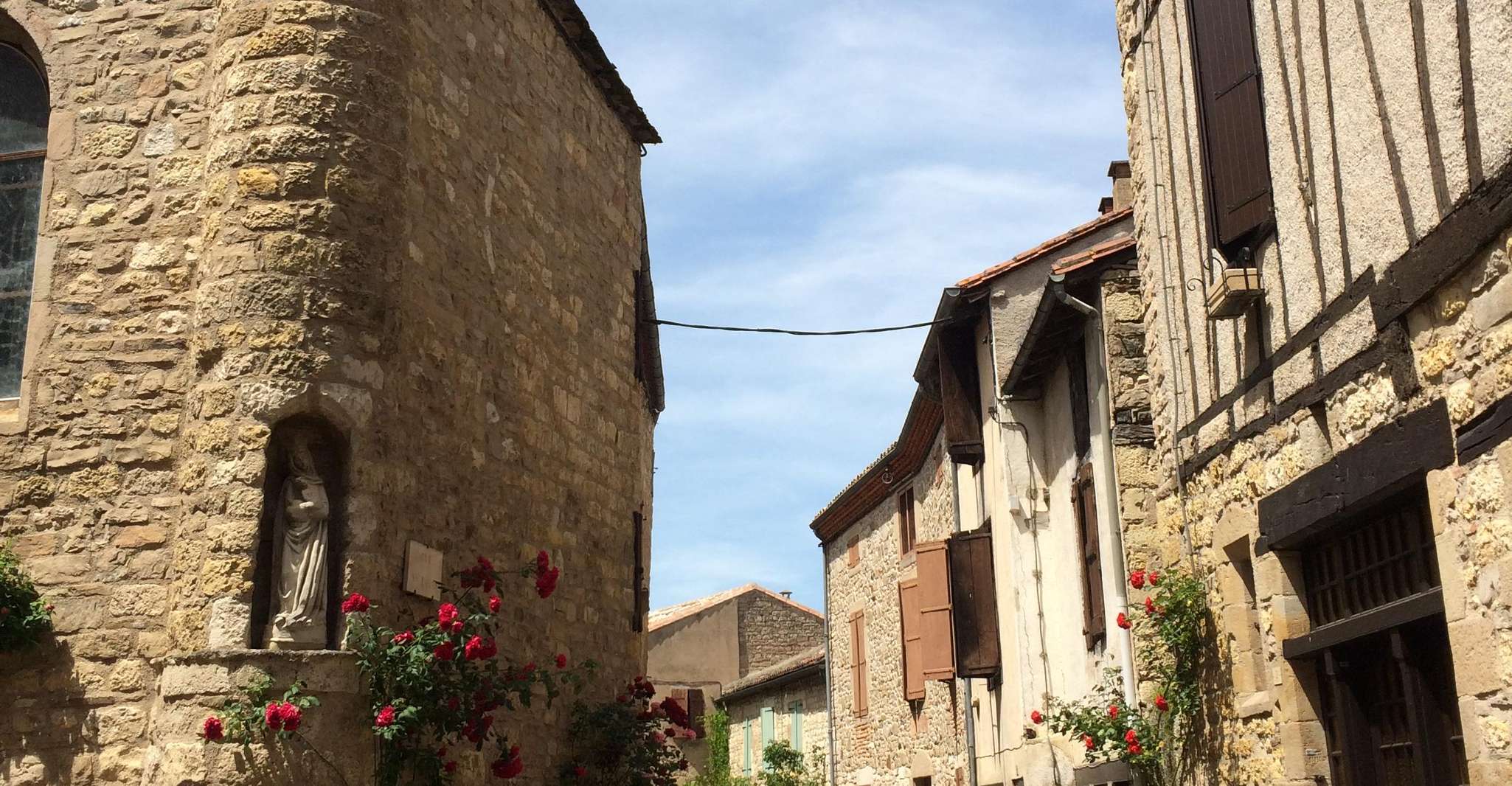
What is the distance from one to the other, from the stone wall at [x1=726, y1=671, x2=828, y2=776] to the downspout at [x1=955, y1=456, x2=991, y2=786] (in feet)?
28.7

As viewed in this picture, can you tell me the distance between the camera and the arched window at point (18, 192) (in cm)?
761

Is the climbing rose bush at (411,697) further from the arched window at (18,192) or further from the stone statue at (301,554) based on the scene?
the arched window at (18,192)

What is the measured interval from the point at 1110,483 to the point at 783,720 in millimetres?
16573

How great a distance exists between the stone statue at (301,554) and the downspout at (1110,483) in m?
4.63

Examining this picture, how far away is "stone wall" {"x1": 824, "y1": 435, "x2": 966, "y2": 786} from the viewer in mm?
16234

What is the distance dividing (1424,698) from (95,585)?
19.6 feet

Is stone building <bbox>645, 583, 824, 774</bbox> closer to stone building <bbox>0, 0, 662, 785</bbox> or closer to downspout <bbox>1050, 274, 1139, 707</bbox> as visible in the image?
downspout <bbox>1050, 274, 1139, 707</bbox>

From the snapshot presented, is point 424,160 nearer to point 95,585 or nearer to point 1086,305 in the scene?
point 95,585

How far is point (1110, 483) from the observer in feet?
29.5

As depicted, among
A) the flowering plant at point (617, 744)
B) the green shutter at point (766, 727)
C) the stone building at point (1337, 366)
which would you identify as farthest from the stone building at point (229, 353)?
the green shutter at point (766, 727)

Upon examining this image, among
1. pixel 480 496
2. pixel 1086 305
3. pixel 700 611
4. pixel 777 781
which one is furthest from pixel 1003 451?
pixel 700 611

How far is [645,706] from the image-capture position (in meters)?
10.1

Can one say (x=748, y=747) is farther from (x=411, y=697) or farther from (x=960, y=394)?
(x=411, y=697)

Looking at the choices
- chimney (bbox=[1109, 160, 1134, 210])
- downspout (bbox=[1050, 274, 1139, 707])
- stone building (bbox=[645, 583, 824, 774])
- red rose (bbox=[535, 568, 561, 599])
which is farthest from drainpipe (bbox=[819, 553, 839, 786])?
red rose (bbox=[535, 568, 561, 599])
